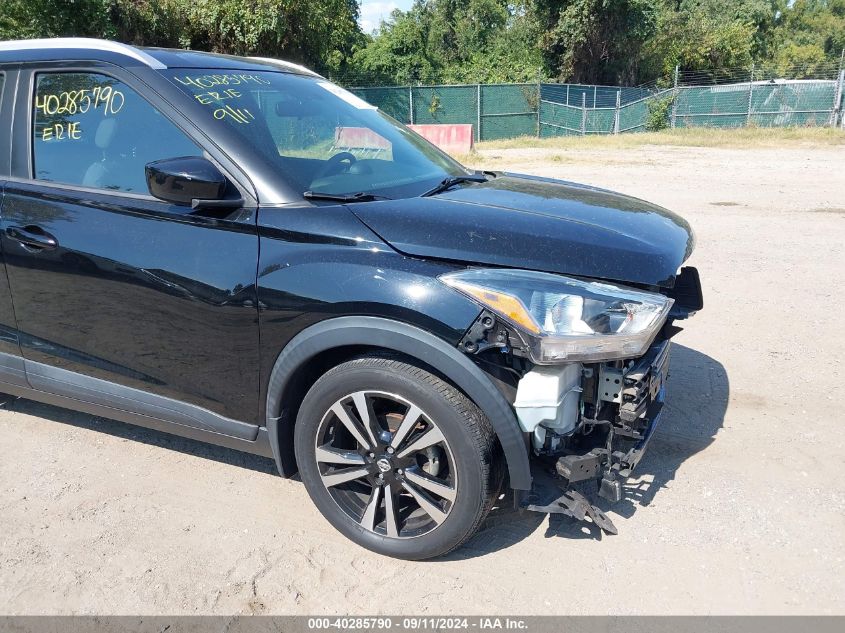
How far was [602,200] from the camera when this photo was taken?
3254 millimetres

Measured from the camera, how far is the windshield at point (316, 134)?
9.43 feet

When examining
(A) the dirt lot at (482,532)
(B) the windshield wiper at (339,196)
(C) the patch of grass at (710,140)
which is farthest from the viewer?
(C) the patch of grass at (710,140)

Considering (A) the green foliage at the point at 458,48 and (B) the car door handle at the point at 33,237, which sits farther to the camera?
(A) the green foliage at the point at 458,48

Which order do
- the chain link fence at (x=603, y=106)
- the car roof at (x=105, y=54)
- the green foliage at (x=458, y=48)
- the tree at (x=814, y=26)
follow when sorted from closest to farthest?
the car roof at (x=105, y=54) → the chain link fence at (x=603, y=106) → the green foliage at (x=458, y=48) → the tree at (x=814, y=26)

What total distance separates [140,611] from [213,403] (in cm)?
83

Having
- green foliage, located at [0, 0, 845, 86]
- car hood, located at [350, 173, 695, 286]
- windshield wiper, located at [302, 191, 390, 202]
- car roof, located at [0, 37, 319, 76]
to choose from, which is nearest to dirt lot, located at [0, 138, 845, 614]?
car hood, located at [350, 173, 695, 286]

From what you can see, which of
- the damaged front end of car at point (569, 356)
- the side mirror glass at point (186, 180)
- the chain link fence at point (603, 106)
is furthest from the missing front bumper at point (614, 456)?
the chain link fence at point (603, 106)

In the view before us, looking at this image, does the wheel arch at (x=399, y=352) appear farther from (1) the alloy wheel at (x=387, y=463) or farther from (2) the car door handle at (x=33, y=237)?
(2) the car door handle at (x=33, y=237)

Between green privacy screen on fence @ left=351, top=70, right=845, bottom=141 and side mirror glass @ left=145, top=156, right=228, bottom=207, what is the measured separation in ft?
82.1

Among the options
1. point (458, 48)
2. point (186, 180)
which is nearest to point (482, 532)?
point (186, 180)

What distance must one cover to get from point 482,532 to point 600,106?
29754 millimetres

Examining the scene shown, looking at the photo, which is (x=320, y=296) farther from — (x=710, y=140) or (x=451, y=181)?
(x=710, y=140)

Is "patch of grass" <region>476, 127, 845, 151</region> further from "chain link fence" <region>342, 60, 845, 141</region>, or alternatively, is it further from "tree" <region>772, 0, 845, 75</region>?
"tree" <region>772, 0, 845, 75</region>

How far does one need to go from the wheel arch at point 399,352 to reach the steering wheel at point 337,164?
77 cm
